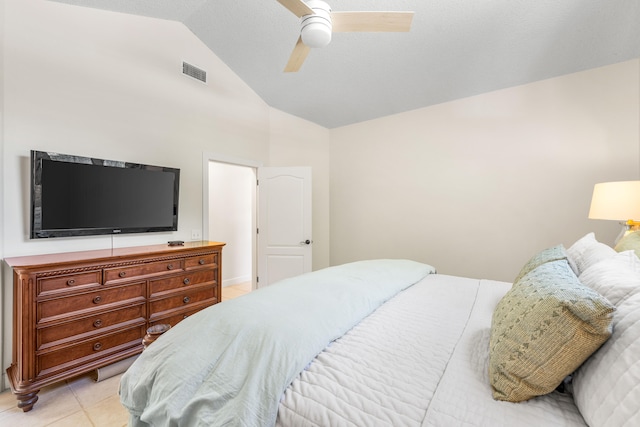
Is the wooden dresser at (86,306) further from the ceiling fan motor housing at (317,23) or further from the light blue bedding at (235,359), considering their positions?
the ceiling fan motor housing at (317,23)

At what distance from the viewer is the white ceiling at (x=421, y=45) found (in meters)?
2.19

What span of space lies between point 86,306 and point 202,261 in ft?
2.92

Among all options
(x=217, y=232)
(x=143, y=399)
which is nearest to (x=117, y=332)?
(x=143, y=399)

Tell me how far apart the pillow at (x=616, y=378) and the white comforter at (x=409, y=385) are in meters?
0.07

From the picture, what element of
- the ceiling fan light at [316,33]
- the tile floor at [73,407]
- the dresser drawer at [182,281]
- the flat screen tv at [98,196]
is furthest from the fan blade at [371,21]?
the tile floor at [73,407]

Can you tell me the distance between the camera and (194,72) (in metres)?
3.04

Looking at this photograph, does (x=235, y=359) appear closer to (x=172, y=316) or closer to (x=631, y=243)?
(x=172, y=316)

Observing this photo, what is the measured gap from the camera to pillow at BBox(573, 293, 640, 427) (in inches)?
23.0

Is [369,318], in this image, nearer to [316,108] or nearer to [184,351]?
[184,351]

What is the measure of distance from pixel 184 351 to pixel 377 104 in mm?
3507

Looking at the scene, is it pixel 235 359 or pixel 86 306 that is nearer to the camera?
pixel 235 359

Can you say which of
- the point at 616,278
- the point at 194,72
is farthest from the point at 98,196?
the point at 616,278

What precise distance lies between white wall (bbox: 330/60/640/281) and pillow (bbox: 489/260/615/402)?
2.52 metres

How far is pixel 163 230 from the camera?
8.95ft
